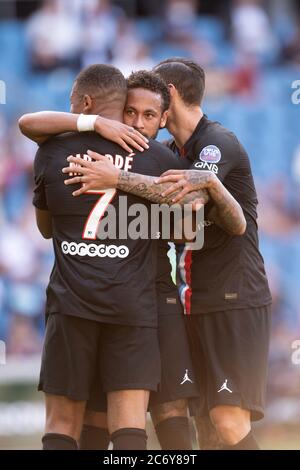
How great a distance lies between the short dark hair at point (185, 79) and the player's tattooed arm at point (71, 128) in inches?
31.1

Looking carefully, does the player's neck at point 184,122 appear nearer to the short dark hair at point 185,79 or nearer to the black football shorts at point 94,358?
the short dark hair at point 185,79

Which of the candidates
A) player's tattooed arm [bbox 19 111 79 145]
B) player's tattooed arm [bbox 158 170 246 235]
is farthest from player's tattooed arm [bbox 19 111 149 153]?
player's tattooed arm [bbox 158 170 246 235]

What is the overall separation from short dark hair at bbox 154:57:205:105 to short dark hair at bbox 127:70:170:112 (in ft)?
1.13

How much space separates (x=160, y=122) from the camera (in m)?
5.04

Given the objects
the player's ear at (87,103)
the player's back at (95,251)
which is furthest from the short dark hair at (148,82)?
the player's back at (95,251)

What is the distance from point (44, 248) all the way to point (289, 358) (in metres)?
2.85

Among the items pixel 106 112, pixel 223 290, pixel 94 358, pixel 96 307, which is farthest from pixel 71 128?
pixel 223 290

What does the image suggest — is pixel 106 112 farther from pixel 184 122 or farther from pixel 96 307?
pixel 96 307

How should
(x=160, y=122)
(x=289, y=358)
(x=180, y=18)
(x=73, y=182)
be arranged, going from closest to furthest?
(x=73, y=182)
(x=160, y=122)
(x=289, y=358)
(x=180, y=18)

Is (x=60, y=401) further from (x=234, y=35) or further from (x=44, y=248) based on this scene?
(x=234, y=35)

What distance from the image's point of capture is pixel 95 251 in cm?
457

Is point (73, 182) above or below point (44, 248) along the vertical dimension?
below

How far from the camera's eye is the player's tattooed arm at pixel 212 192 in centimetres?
459
